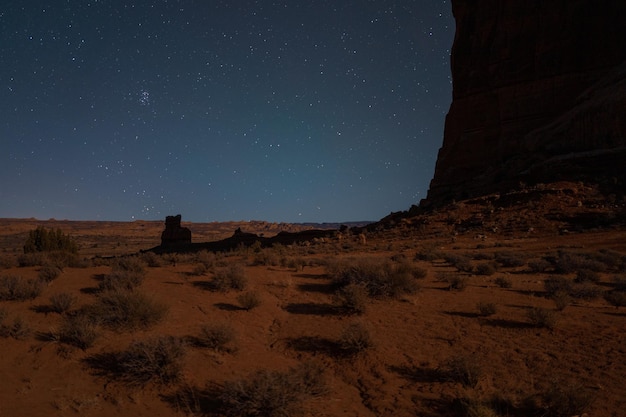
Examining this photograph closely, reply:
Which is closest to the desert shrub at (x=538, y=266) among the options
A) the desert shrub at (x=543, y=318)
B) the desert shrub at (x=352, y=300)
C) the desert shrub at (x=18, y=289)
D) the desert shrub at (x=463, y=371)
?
the desert shrub at (x=543, y=318)

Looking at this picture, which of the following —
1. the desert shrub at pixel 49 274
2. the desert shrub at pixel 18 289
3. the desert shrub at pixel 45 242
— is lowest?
the desert shrub at pixel 18 289

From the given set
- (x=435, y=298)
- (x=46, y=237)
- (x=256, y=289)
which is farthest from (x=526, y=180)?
(x=46, y=237)

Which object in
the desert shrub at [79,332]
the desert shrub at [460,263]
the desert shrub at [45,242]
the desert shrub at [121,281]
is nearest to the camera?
the desert shrub at [79,332]

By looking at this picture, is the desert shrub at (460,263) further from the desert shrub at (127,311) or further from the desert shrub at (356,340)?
the desert shrub at (127,311)

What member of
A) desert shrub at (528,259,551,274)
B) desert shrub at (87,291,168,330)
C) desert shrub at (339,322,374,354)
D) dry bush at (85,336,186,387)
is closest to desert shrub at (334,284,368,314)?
desert shrub at (339,322,374,354)

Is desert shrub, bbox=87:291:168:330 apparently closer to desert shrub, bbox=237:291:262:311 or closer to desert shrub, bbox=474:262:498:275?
desert shrub, bbox=237:291:262:311

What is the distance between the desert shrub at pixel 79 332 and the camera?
20.7 feet

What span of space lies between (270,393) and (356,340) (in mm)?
2094

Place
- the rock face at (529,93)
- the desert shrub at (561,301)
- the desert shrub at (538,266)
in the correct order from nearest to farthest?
the desert shrub at (561,301) → the desert shrub at (538,266) → the rock face at (529,93)

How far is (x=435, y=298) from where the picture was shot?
9.12 meters

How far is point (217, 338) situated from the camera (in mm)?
6496

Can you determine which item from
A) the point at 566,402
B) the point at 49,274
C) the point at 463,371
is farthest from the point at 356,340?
the point at 49,274

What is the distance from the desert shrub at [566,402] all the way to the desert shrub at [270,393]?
2870 mm

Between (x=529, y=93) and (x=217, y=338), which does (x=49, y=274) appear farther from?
(x=529, y=93)
